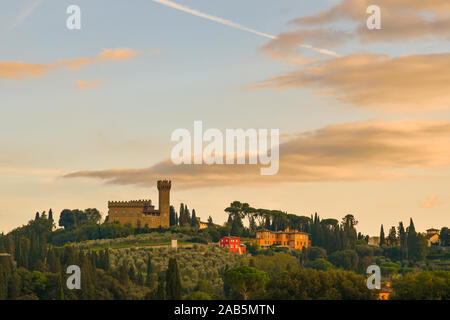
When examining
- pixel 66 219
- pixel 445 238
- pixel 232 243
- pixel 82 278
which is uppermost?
pixel 66 219

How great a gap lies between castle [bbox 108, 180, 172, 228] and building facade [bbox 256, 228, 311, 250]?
18.3 metres

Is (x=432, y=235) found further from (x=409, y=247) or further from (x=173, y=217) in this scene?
(x=173, y=217)

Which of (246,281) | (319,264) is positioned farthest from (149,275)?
(319,264)

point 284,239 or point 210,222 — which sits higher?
point 210,222

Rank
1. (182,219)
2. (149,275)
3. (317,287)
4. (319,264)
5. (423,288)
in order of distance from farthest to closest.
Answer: (182,219) < (319,264) < (149,275) < (423,288) < (317,287)

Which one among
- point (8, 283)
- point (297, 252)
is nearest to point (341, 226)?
point (297, 252)

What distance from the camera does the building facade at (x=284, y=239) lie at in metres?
158

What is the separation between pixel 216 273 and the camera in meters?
123

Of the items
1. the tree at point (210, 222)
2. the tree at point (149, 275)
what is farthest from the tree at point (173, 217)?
the tree at point (149, 275)

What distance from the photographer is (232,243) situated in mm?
146875

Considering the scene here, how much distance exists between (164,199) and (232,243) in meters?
22.0

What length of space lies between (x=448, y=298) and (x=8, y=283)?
49878 millimetres
